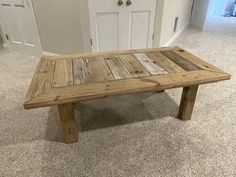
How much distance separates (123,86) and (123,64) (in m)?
0.35

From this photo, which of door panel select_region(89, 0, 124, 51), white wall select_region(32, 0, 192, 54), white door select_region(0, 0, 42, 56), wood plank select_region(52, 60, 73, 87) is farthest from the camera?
white door select_region(0, 0, 42, 56)

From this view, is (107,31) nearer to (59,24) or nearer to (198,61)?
(59,24)

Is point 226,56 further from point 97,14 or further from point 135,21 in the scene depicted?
point 97,14

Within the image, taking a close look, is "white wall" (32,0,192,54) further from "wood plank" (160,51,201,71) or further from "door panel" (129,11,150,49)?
"wood plank" (160,51,201,71)

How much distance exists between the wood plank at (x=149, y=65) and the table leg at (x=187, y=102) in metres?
0.27

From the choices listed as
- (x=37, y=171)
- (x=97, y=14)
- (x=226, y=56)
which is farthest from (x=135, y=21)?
(x=37, y=171)

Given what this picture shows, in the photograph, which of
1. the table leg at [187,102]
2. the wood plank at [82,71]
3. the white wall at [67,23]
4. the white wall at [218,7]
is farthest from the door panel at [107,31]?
the white wall at [218,7]

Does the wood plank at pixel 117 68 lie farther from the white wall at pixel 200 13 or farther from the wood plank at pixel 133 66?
the white wall at pixel 200 13

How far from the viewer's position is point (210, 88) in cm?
203

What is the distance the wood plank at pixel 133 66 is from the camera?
4.16 ft

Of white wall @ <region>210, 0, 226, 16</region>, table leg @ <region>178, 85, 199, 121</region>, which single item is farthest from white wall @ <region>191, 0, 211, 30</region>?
table leg @ <region>178, 85, 199, 121</region>

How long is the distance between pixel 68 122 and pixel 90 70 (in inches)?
15.6

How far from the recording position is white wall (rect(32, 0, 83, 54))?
240 centimetres

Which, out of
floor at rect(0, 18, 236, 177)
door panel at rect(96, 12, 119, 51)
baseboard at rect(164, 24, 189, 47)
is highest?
door panel at rect(96, 12, 119, 51)
